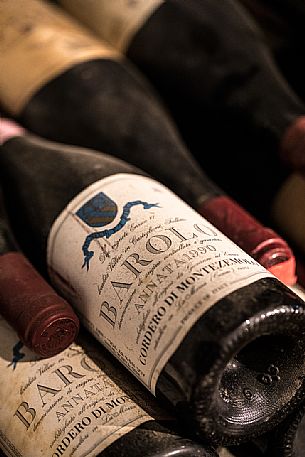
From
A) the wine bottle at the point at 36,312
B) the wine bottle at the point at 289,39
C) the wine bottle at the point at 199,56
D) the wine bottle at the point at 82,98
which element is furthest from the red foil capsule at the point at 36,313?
the wine bottle at the point at 289,39

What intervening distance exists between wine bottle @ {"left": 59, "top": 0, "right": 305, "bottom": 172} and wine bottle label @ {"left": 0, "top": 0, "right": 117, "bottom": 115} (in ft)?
0.19

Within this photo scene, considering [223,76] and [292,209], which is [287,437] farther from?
[223,76]

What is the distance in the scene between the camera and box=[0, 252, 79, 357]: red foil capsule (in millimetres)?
711

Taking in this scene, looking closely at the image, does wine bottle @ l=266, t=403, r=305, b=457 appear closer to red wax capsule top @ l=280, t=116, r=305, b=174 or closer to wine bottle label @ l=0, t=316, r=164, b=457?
wine bottle label @ l=0, t=316, r=164, b=457

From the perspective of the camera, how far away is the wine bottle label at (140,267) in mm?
673

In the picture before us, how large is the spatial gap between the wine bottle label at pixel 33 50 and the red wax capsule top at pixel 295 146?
0.30 m

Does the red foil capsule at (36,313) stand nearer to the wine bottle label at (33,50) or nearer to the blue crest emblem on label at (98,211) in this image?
the blue crest emblem on label at (98,211)

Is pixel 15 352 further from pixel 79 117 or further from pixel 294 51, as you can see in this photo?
pixel 294 51

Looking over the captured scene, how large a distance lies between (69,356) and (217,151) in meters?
0.44

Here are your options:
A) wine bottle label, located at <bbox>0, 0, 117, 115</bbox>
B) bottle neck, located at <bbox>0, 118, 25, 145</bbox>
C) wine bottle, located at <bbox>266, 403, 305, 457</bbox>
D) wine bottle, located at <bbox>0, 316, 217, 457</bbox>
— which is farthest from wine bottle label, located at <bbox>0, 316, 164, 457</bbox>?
wine bottle label, located at <bbox>0, 0, 117, 115</bbox>

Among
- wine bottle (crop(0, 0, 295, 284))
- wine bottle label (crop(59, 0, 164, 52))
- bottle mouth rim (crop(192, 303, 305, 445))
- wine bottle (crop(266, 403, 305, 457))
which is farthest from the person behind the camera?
wine bottle label (crop(59, 0, 164, 52))

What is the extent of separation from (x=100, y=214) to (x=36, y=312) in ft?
0.38

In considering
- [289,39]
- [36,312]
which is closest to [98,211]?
[36,312]

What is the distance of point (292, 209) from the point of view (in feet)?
3.28
